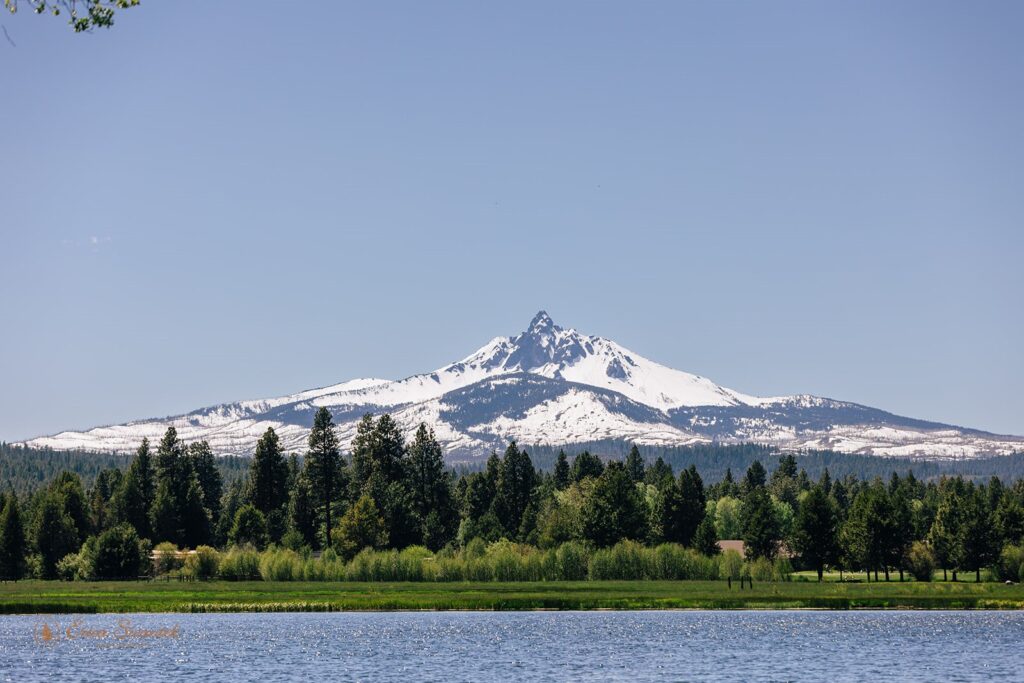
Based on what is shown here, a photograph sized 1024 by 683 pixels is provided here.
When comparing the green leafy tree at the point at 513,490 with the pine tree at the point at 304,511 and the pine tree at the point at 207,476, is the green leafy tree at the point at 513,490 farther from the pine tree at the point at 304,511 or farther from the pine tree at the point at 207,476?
the pine tree at the point at 207,476

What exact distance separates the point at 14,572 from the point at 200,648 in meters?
84.6

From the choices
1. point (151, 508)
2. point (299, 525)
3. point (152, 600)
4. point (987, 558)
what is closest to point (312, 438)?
point (299, 525)

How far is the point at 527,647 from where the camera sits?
264 feet

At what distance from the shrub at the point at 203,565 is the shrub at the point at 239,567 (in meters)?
1.03

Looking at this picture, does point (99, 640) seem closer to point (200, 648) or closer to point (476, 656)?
point (200, 648)

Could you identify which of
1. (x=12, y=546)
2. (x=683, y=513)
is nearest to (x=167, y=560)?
(x=12, y=546)

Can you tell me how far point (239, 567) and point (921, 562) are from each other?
74.4 m

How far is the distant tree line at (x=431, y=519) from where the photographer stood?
14450 centimetres

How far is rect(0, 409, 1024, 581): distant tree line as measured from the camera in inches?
5689

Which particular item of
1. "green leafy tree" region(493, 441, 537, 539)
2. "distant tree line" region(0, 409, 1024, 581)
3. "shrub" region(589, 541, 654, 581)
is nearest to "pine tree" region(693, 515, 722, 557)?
"distant tree line" region(0, 409, 1024, 581)

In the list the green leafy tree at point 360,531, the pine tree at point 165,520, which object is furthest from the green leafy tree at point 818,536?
the pine tree at point 165,520

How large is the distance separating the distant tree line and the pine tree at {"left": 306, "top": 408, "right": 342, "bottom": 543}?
0.61 ft

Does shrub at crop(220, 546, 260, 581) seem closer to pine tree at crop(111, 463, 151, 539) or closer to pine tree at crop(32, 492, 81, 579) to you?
pine tree at crop(32, 492, 81, 579)
